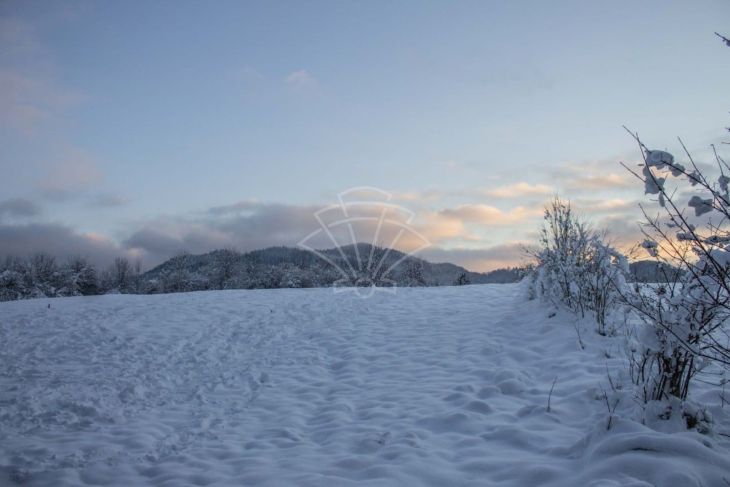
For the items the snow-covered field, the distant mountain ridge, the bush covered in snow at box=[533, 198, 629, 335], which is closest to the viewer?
the snow-covered field

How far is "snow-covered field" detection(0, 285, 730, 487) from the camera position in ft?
12.9

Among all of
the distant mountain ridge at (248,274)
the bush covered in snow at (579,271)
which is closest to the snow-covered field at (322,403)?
the bush covered in snow at (579,271)

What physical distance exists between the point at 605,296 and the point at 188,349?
8326 millimetres

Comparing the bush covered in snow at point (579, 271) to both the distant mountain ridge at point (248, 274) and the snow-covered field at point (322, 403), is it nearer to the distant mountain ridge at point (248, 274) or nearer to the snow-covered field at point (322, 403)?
the snow-covered field at point (322, 403)

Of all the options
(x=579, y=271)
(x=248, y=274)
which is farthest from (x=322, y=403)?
(x=248, y=274)

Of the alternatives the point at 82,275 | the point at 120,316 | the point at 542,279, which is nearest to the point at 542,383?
the point at 542,279

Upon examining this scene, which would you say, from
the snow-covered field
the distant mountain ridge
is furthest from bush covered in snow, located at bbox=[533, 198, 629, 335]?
the distant mountain ridge

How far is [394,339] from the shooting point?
386 inches

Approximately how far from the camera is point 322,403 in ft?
21.5

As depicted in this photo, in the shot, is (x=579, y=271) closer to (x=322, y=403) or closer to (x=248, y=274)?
(x=322, y=403)

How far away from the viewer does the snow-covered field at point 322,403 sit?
395 cm

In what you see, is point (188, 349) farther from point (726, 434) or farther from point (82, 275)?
point (82, 275)

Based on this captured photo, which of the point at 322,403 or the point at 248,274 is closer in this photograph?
the point at 322,403

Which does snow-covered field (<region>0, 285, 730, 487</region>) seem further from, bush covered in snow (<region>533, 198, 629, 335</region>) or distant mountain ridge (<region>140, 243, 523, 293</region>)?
distant mountain ridge (<region>140, 243, 523, 293</region>)
